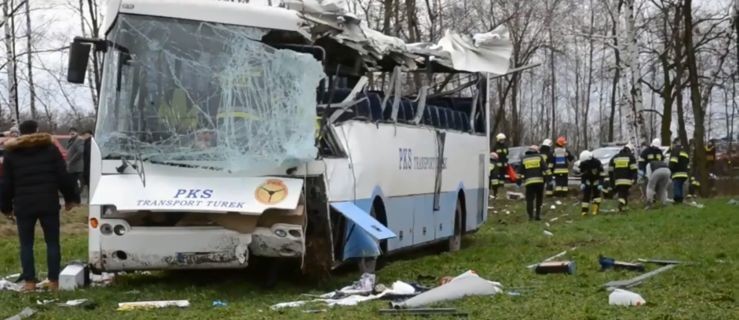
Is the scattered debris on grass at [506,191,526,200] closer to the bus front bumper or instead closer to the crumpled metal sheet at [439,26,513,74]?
the crumpled metal sheet at [439,26,513,74]

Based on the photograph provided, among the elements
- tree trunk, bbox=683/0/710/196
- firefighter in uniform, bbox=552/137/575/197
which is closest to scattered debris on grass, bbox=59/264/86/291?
firefighter in uniform, bbox=552/137/575/197

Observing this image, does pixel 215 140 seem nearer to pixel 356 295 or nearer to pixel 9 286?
pixel 356 295

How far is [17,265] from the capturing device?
14547 mm

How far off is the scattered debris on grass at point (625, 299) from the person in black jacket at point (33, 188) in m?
5.87

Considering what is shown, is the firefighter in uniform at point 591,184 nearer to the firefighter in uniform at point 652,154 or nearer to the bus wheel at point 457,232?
the firefighter in uniform at point 652,154

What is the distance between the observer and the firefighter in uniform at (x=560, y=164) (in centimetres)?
2745

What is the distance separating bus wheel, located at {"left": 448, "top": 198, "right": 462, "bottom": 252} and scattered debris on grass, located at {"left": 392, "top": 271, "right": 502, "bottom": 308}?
6509 millimetres

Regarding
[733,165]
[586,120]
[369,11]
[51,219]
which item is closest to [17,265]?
[51,219]

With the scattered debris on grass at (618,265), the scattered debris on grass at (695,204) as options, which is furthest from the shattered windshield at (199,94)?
the scattered debris on grass at (695,204)

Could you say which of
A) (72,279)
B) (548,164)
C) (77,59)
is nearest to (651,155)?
(548,164)

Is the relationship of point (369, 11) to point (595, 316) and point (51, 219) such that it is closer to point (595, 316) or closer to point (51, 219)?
point (51, 219)

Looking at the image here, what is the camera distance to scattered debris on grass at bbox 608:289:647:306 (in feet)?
30.6

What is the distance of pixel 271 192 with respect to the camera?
406 inches

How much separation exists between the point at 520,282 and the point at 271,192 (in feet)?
9.41
